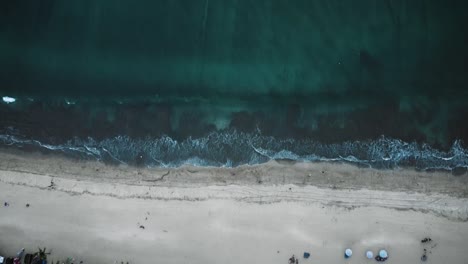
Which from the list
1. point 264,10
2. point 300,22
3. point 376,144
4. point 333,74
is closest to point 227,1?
point 264,10

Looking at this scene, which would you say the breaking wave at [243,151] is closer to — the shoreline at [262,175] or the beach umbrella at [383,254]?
the shoreline at [262,175]

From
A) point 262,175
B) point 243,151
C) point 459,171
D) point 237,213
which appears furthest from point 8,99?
point 459,171

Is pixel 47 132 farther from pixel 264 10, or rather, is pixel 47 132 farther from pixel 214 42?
pixel 264 10

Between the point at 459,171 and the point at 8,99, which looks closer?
the point at 459,171

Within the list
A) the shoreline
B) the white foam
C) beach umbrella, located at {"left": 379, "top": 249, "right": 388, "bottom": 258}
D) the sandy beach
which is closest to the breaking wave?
the shoreline

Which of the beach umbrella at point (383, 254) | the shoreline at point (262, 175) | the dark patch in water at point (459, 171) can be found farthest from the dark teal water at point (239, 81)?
the beach umbrella at point (383, 254)

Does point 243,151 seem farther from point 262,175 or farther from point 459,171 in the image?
point 459,171
